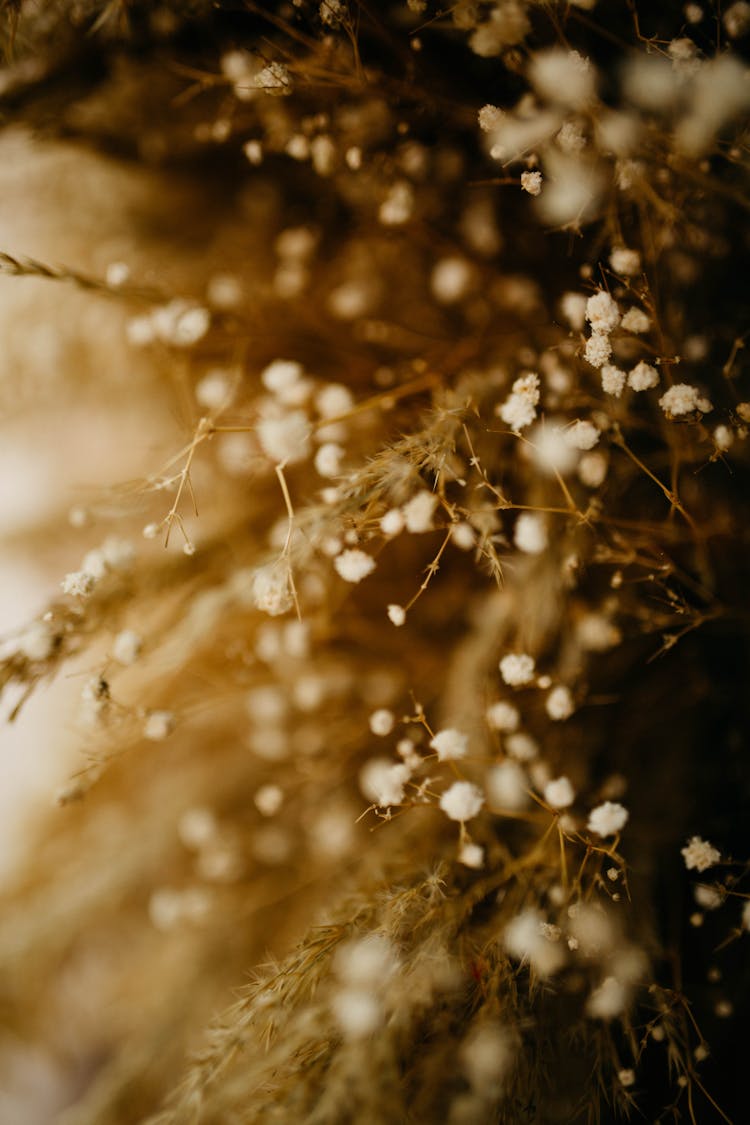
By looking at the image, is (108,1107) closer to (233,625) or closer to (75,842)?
(75,842)

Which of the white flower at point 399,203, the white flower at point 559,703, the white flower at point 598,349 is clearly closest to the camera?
the white flower at point 598,349

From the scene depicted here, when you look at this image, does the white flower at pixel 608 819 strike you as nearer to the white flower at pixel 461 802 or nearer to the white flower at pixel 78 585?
the white flower at pixel 461 802

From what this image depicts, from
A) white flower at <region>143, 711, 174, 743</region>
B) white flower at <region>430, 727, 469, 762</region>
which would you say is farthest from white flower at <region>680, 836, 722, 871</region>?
white flower at <region>143, 711, 174, 743</region>

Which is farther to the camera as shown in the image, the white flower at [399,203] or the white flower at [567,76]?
the white flower at [399,203]

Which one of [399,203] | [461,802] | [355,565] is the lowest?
[461,802]

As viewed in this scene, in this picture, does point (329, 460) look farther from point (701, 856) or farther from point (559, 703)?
point (701, 856)

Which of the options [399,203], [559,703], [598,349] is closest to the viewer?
[598,349]

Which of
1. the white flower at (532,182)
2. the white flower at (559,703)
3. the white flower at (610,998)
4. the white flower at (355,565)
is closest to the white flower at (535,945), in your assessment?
the white flower at (610,998)

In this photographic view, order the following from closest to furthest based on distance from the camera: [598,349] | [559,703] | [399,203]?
1. [598,349]
2. [559,703]
3. [399,203]

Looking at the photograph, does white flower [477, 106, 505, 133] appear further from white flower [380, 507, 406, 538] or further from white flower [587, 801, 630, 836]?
white flower [587, 801, 630, 836]

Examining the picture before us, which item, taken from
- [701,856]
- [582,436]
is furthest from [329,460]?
[701,856]

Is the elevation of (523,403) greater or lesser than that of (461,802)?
greater
